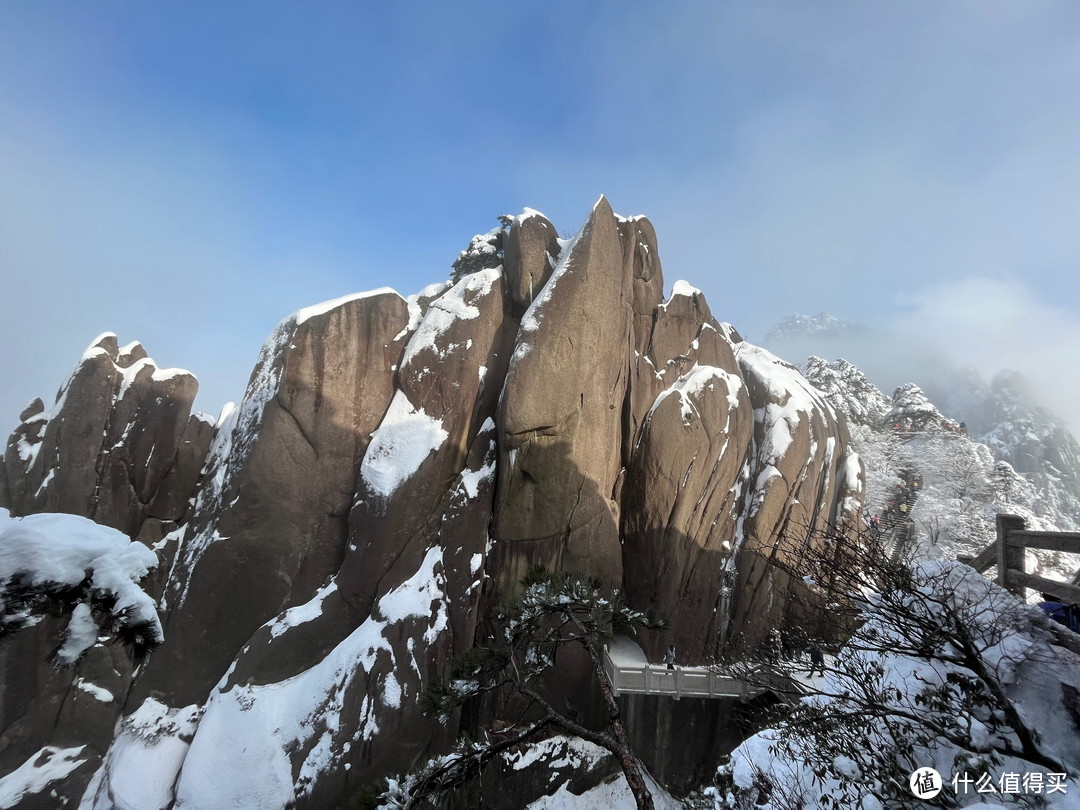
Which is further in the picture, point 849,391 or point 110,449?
point 849,391

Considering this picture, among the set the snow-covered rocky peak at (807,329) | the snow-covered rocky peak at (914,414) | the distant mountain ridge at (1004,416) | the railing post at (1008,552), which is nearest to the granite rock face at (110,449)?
the railing post at (1008,552)

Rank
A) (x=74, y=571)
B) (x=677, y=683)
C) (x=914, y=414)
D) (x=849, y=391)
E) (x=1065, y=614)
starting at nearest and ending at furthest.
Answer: (x=74, y=571) < (x=1065, y=614) < (x=677, y=683) < (x=914, y=414) < (x=849, y=391)

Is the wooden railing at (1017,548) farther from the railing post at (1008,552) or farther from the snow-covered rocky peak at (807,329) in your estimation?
the snow-covered rocky peak at (807,329)

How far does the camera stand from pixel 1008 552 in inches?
265

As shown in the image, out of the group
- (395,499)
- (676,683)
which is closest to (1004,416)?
(676,683)

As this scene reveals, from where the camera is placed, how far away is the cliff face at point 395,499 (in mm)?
12383

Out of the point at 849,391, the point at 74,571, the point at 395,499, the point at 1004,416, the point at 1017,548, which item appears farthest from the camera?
the point at 1004,416

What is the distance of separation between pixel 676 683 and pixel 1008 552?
8.95m

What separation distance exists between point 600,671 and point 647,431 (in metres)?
10.5

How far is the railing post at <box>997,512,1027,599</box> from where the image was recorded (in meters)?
6.65

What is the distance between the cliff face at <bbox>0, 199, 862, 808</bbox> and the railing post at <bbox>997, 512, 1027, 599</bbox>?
28.5 ft

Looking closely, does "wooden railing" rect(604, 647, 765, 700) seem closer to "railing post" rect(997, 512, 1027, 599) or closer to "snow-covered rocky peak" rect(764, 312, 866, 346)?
"railing post" rect(997, 512, 1027, 599)

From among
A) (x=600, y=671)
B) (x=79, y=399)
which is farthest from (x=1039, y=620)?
(x=79, y=399)

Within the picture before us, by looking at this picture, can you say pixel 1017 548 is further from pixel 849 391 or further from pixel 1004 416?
pixel 1004 416
